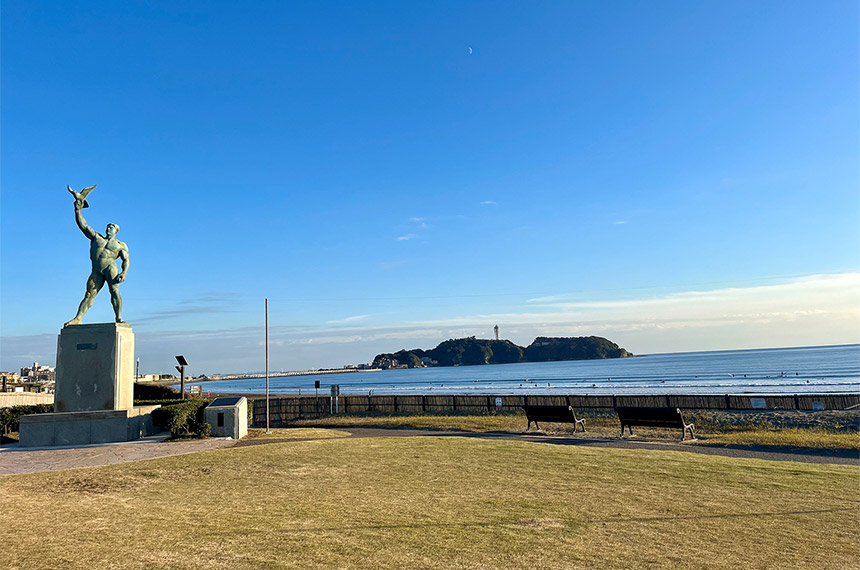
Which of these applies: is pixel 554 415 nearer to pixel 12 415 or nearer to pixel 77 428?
pixel 77 428

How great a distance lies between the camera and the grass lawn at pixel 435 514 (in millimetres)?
5133

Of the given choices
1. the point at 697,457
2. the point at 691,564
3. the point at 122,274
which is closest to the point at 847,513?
the point at 691,564

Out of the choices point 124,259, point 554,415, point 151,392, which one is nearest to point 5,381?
point 151,392

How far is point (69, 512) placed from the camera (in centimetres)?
682

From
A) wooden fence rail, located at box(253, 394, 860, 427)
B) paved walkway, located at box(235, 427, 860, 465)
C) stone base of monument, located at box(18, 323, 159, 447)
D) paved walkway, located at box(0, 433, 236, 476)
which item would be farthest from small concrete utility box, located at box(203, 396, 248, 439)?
wooden fence rail, located at box(253, 394, 860, 427)

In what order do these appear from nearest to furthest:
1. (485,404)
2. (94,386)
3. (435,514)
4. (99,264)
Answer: (435,514), (94,386), (99,264), (485,404)

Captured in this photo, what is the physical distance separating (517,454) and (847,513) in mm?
5998

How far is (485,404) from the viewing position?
2622 cm

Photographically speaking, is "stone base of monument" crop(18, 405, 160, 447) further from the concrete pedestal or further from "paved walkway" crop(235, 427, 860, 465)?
"paved walkway" crop(235, 427, 860, 465)

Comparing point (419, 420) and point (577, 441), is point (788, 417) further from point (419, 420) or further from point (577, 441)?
point (419, 420)

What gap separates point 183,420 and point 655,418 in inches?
522

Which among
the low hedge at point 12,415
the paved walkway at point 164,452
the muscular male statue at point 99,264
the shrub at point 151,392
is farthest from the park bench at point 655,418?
the shrub at point 151,392

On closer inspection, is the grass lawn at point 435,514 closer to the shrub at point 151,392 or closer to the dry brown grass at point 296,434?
the dry brown grass at point 296,434

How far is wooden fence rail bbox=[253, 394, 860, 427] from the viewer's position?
24.4 metres
